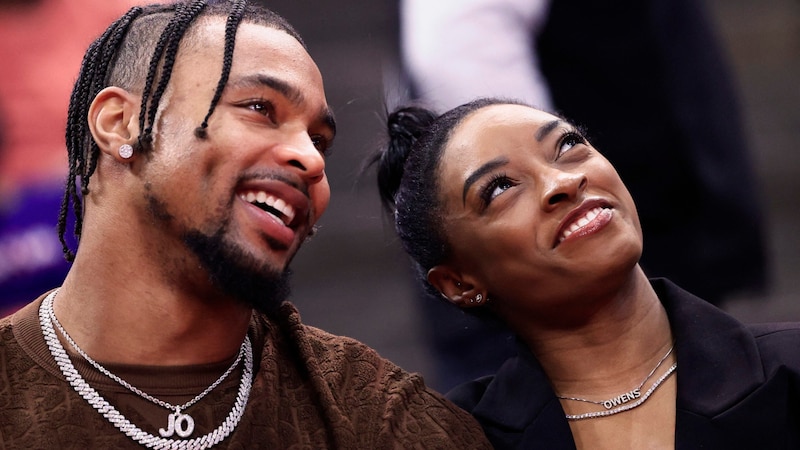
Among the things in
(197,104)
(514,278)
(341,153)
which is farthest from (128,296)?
(341,153)

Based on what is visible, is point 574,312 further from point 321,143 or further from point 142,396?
point 142,396

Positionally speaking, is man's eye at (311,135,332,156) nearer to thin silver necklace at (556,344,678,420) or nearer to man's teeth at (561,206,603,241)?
man's teeth at (561,206,603,241)

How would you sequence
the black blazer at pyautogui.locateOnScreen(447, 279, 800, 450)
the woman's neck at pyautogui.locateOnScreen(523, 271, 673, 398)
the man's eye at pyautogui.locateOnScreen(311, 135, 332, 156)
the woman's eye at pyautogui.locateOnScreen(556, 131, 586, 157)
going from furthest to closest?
the woman's eye at pyautogui.locateOnScreen(556, 131, 586, 157) → the woman's neck at pyautogui.locateOnScreen(523, 271, 673, 398) → the man's eye at pyautogui.locateOnScreen(311, 135, 332, 156) → the black blazer at pyautogui.locateOnScreen(447, 279, 800, 450)

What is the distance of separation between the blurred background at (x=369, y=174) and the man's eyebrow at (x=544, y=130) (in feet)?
2.59

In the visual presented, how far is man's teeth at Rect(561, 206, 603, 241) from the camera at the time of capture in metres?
2.37

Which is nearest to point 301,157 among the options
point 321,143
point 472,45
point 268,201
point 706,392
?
point 268,201

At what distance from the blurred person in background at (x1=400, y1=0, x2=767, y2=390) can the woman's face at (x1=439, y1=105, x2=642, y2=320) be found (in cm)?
75

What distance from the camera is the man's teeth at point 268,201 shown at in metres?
2.06

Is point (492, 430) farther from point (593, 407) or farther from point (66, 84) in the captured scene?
point (66, 84)

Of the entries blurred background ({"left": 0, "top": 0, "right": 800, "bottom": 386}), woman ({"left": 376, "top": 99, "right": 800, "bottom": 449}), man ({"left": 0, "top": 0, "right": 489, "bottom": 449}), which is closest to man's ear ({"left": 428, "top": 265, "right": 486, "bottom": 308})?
woman ({"left": 376, "top": 99, "right": 800, "bottom": 449})

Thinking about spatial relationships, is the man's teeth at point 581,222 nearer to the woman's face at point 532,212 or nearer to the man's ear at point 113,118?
the woman's face at point 532,212

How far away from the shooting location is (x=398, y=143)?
2891mm

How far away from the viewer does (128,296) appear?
6.82ft

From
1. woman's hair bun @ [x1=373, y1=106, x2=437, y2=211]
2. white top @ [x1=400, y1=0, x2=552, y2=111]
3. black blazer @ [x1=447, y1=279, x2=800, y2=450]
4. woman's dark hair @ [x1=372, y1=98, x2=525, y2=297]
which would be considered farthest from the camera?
white top @ [x1=400, y1=0, x2=552, y2=111]
